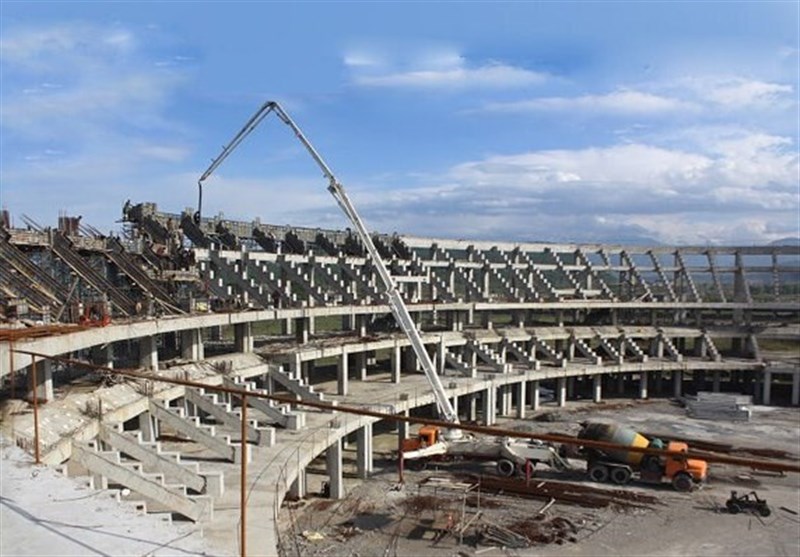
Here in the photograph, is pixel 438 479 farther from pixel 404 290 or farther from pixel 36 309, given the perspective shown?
pixel 404 290

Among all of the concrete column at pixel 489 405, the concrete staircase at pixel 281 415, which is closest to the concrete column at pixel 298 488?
the concrete staircase at pixel 281 415

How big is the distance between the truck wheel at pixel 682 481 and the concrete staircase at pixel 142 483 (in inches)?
761

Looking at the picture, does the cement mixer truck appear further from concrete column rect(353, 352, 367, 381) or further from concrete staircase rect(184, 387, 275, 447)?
concrete column rect(353, 352, 367, 381)

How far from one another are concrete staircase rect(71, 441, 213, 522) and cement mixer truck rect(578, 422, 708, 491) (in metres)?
17.2

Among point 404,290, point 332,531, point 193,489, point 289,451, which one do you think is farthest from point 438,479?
point 404,290

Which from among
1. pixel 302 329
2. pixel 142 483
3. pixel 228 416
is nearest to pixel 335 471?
pixel 228 416

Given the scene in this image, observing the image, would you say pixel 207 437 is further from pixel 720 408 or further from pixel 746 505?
pixel 720 408

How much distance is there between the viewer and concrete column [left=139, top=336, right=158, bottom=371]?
25375mm

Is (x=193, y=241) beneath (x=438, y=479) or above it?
above

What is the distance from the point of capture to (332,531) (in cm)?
2034

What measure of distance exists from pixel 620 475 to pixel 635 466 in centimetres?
90

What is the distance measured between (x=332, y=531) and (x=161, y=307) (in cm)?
1345

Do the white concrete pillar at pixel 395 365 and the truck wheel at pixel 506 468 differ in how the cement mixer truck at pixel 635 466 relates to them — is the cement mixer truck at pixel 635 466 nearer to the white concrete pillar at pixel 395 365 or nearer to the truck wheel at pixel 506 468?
the truck wheel at pixel 506 468

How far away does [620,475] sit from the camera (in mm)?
25594
